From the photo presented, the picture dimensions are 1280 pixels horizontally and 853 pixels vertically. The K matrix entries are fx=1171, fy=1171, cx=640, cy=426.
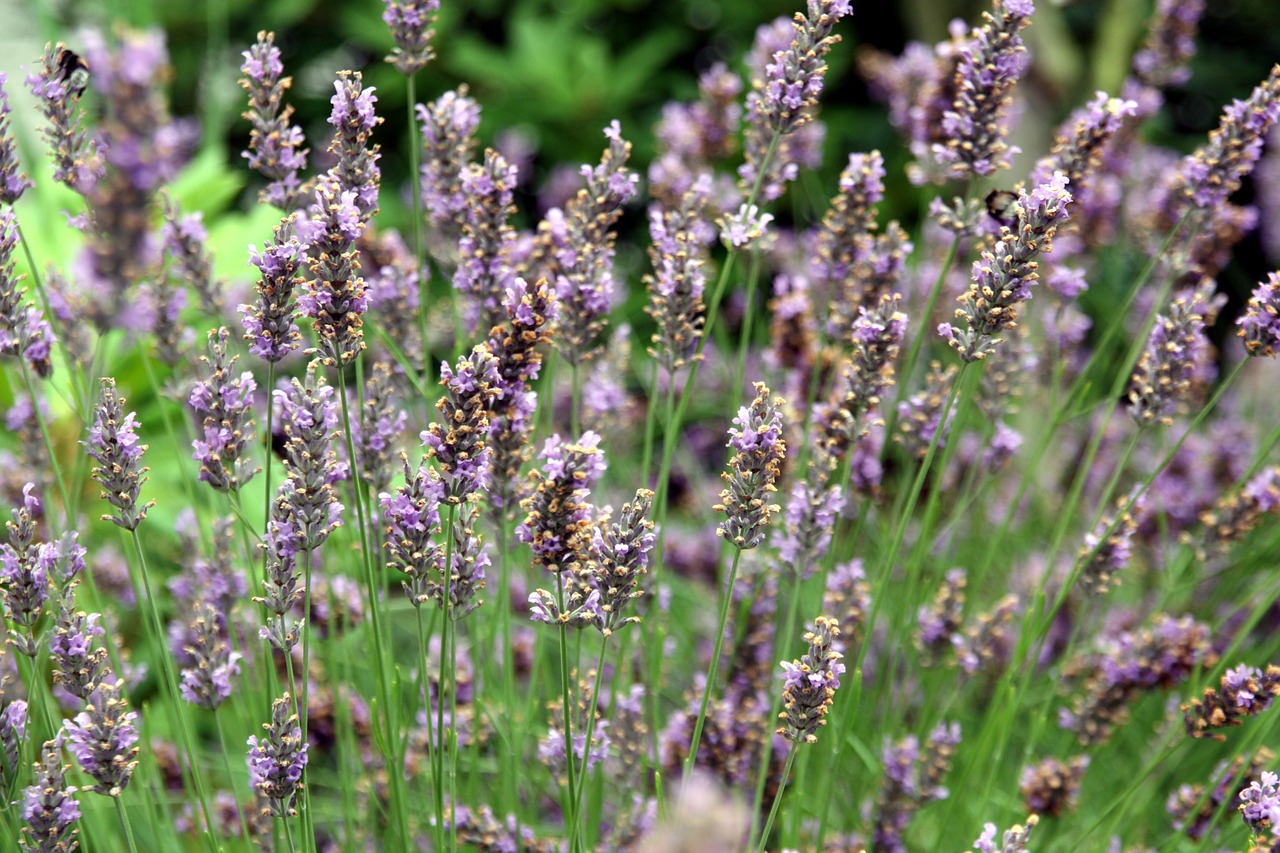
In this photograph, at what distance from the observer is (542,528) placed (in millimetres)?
1093

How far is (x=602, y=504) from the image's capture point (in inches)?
90.9

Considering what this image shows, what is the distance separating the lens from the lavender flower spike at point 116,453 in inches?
44.4

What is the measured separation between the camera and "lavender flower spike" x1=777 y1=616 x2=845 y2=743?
1120mm

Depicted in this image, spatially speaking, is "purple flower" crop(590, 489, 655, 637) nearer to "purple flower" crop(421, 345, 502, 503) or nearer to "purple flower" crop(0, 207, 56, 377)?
"purple flower" crop(421, 345, 502, 503)

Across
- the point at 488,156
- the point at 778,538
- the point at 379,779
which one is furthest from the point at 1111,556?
the point at 379,779

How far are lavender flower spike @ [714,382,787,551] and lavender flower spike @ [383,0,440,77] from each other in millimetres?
627

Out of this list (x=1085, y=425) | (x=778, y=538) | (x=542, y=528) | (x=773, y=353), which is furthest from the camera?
(x=1085, y=425)

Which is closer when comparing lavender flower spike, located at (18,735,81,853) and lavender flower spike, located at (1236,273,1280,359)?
lavender flower spike, located at (18,735,81,853)

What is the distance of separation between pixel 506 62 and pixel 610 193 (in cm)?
282

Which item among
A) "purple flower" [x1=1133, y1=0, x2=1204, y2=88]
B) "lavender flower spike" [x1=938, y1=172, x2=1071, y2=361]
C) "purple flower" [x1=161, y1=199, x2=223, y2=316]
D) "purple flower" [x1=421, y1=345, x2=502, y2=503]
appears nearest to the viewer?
"purple flower" [x1=421, y1=345, x2=502, y2=503]

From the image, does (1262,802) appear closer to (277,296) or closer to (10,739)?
(277,296)

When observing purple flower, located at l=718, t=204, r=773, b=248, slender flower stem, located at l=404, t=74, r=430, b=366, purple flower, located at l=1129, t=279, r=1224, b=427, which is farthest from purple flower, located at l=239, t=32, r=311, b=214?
purple flower, located at l=1129, t=279, r=1224, b=427

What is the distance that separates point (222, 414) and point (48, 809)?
16.3 inches

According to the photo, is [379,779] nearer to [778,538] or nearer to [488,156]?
[778,538]
